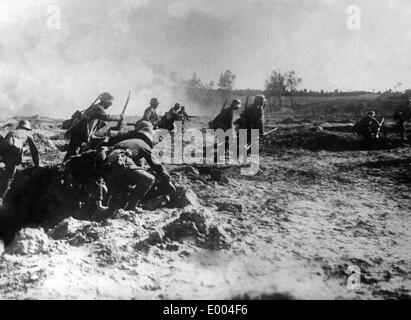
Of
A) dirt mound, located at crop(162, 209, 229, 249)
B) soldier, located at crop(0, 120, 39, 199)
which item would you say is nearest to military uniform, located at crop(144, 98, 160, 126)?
soldier, located at crop(0, 120, 39, 199)

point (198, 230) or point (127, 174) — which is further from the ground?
point (127, 174)

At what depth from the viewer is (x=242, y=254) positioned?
15.2ft

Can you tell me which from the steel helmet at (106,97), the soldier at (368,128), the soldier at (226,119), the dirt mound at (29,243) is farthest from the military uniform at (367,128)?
the dirt mound at (29,243)

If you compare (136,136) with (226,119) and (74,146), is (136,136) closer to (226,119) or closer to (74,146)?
(74,146)

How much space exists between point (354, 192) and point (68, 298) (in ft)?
19.0

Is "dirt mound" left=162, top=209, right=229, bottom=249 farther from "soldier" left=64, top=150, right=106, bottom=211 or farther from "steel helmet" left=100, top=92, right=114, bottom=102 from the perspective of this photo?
"steel helmet" left=100, top=92, right=114, bottom=102

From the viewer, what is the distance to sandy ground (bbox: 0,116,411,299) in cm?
385

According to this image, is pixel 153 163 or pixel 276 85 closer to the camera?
pixel 153 163

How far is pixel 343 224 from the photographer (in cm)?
580

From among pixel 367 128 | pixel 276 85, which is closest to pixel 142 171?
pixel 367 128

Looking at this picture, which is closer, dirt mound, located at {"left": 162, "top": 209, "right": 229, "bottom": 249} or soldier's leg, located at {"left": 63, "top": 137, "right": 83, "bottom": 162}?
dirt mound, located at {"left": 162, "top": 209, "right": 229, "bottom": 249}

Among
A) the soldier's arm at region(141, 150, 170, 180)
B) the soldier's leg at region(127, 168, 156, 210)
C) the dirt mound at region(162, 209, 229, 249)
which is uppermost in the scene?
the soldier's arm at region(141, 150, 170, 180)
